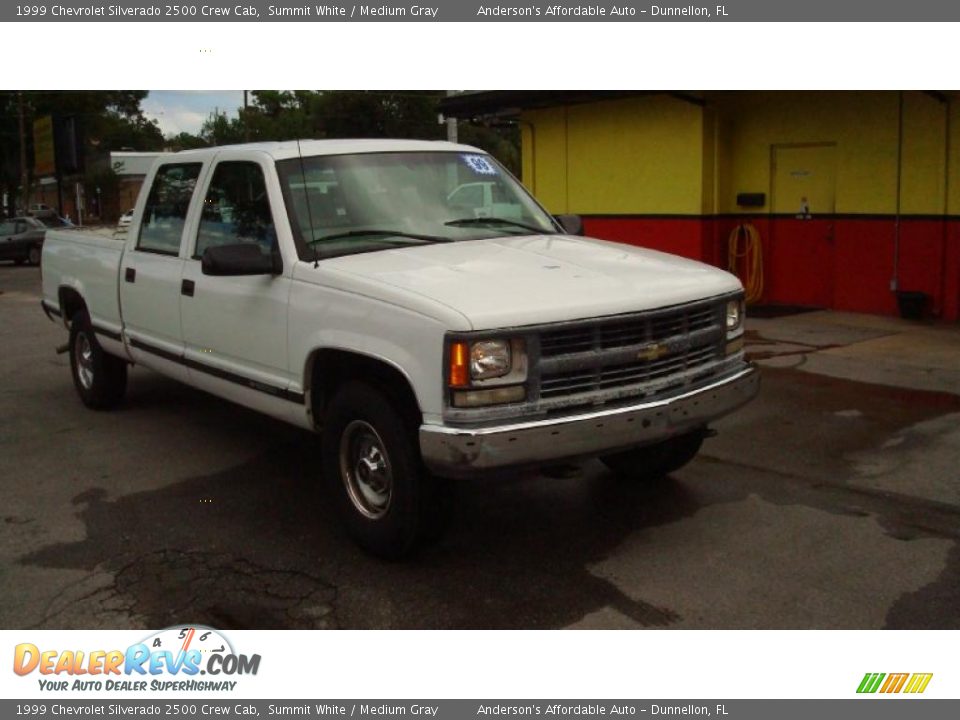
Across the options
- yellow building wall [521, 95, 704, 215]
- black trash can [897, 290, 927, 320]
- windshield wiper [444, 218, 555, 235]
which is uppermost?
yellow building wall [521, 95, 704, 215]

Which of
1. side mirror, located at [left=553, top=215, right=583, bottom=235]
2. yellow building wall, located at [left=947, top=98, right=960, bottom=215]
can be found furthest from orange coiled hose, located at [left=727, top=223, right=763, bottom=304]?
side mirror, located at [left=553, top=215, right=583, bottom=235]

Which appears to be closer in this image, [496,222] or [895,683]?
[895,683]

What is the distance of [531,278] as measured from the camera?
472 centimetres

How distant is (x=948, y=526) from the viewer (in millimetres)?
5152

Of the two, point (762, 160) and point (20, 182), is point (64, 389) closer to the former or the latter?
point (762, 160)

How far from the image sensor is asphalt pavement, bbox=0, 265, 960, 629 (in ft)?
14.1

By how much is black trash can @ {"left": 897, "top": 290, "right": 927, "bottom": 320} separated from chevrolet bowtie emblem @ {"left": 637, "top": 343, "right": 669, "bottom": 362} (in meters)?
8.25

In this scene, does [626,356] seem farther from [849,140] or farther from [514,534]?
[849,140]

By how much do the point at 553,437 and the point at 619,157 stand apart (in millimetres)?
11505

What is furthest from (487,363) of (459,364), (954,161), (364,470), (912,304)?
(954,161)

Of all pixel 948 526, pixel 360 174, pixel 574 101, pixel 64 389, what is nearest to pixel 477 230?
pixel 360 174

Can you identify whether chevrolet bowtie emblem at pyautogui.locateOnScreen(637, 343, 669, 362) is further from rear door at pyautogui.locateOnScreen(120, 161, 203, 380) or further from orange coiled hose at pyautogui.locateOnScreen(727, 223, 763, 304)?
orange coiled hose at pyautogui.locateOnScreen(727, 223, 763, 304)

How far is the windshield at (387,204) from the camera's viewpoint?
5352 millimetres

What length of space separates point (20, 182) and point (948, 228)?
47.8m
